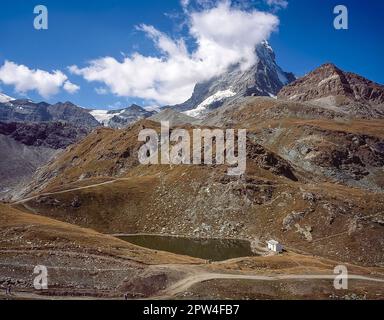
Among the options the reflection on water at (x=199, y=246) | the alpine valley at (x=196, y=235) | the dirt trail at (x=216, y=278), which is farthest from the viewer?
the reflection on water at (x=199, y=246)

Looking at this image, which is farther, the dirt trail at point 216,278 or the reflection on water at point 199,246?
the reflection on water at point 199,246

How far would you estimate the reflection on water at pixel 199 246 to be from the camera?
118m

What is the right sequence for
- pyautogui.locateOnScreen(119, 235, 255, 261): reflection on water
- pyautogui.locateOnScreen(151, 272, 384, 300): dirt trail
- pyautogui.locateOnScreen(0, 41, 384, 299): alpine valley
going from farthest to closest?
pyautogui.locateOnScreen(119, 235, 255, 261): reflection on water, pyautogui.locateOnScreen(0, 41, 384, 299): alpine valley, pyautogui.locateOnScreen(151, 272, 384, 300): dirt trail

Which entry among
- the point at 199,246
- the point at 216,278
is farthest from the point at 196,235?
the point at 216,278

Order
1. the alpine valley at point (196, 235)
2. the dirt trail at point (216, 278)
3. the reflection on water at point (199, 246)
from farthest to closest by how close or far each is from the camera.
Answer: the reflection on water at point (199, 246)
the alpine valley at point (196, 235)
the dirt trail at point (216, 278)

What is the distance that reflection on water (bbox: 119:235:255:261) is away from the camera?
118350 millimetres

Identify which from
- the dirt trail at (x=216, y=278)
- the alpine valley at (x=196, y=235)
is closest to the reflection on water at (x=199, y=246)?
the alpine valley at (x=196, y=235)

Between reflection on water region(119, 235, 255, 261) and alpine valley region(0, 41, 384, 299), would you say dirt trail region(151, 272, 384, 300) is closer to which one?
alpine valley region(0, 41, 384, 299)

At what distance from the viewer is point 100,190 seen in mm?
168000

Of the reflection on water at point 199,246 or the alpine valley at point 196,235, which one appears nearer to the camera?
the alpine valley at point 196,235

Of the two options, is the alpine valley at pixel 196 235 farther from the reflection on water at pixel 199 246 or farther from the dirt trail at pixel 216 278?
the reflection on water at pixel 199 246

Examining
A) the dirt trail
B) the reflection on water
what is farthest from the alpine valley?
the reflection on water
